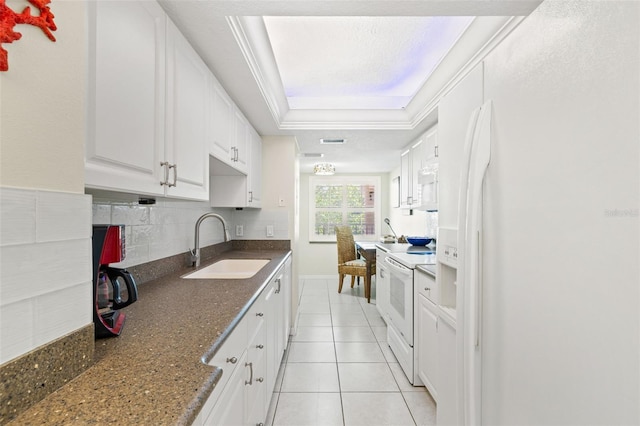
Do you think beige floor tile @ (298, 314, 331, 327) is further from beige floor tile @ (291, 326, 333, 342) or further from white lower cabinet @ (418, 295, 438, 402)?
white lower cabinet @ (418, 295, 438, 402)

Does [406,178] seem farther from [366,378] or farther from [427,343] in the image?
[366,378]

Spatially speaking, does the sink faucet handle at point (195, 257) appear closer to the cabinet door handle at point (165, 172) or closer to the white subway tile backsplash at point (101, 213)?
the white subway tile backsplash at point (101, 213)

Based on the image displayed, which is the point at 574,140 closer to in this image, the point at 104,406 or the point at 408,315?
the point at 104,406

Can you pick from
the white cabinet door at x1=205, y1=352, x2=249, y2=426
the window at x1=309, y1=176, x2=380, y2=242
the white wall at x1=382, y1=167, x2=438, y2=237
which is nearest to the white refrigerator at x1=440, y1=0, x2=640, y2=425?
the white cabinet door at x1=205, y1=352, x2=249, y2=426

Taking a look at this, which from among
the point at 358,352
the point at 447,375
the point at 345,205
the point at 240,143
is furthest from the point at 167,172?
the point at 345,205

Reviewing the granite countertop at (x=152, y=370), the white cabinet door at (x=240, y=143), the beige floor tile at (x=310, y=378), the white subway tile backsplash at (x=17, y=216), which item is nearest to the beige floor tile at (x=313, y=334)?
the beige floor tile at (x=310, y=378)

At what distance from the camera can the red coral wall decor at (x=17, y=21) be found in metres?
0.48

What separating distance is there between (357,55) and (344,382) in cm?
253

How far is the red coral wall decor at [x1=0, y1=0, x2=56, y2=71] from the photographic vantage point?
1.57 ft

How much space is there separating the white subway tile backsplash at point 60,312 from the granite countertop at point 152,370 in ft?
0.39

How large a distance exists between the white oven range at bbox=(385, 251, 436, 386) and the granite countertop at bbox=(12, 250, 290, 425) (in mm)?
1423

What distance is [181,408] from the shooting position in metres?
0.54

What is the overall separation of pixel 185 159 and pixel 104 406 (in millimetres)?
1033

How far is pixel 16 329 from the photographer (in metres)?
0.49
